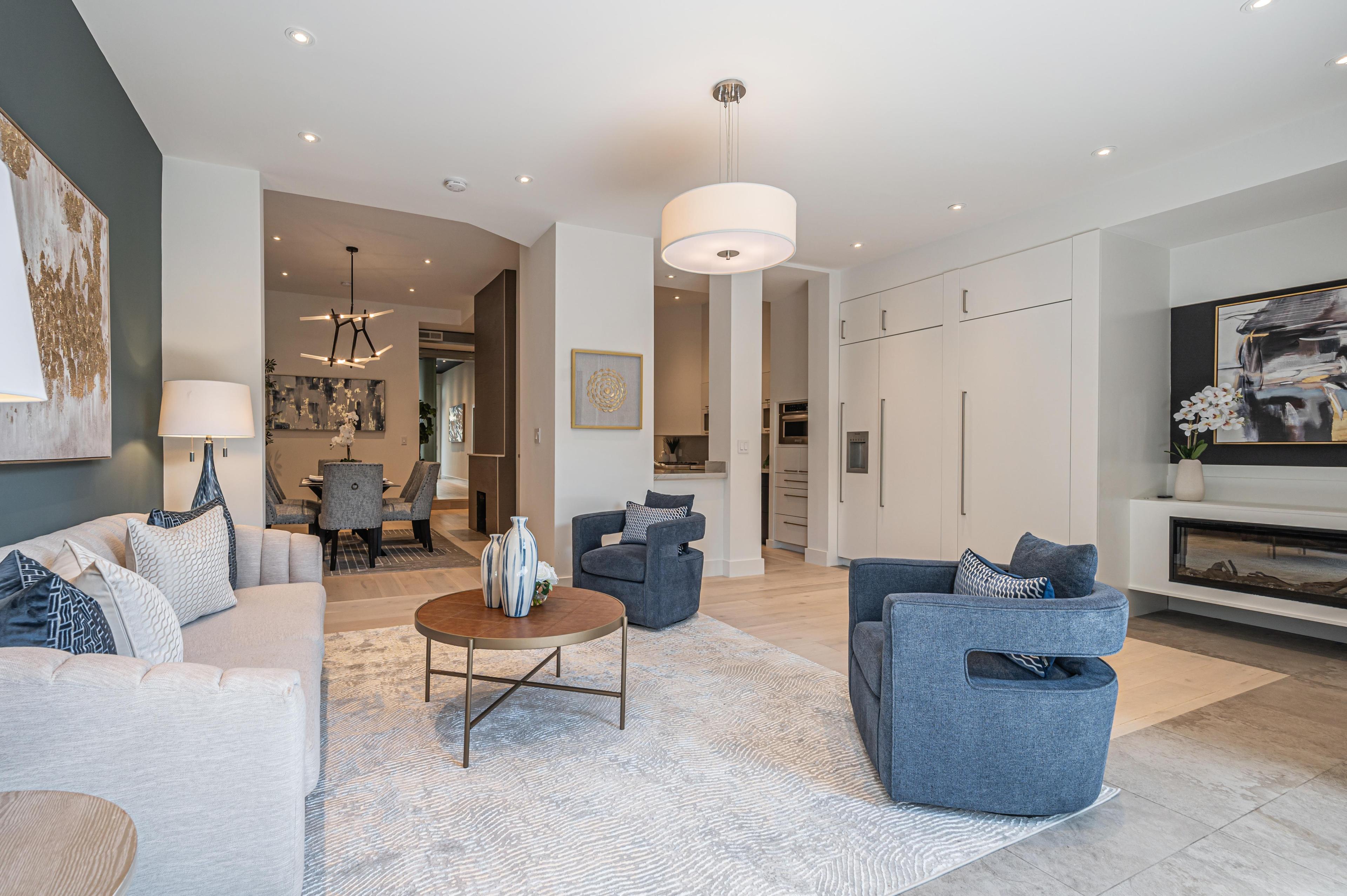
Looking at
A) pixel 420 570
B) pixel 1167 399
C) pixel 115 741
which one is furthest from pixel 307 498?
pixel 1167 399

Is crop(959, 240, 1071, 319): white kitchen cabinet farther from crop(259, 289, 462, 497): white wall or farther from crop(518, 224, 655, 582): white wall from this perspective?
crop(259, 289, 462, 497): white wall

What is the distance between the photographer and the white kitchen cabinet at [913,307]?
520cm

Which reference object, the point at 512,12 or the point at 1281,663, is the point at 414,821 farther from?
the point at 1281,663

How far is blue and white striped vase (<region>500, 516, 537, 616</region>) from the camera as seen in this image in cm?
254

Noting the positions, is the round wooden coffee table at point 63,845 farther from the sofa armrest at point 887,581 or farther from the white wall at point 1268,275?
the white wall at point 1268,275

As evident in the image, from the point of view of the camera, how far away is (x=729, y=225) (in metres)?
2.75

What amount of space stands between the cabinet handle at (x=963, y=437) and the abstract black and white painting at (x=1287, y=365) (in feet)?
4.83

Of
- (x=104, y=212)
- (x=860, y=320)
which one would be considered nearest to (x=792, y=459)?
(x=860, y=320)

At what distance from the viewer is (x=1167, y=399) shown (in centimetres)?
455

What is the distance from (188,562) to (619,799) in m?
1.70

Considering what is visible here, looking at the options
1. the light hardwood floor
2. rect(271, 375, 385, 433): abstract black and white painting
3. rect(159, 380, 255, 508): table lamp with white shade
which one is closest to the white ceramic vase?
the light hardwood floor

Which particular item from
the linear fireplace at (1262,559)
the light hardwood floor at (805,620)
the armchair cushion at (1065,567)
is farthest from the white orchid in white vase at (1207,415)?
the armchair cushion at (1065,567)

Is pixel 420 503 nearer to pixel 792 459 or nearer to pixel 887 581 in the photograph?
pixel 792 459

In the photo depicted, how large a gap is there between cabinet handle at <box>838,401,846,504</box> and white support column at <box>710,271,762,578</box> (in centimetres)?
83
